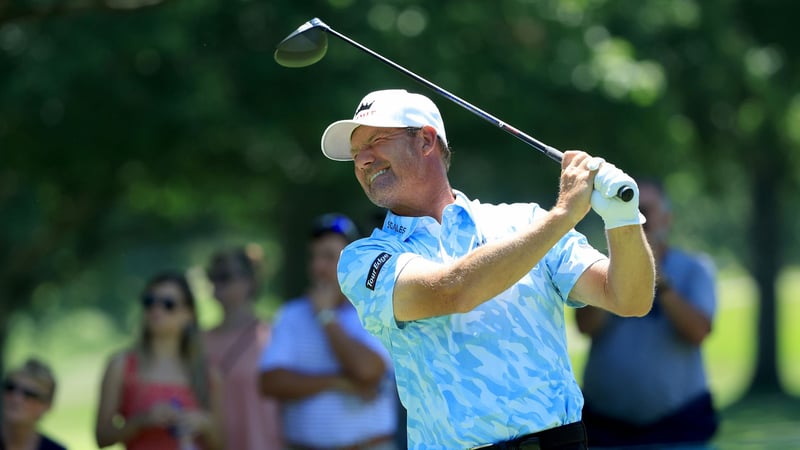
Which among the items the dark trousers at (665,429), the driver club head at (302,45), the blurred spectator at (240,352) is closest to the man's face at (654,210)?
the dark trousers at (665,429)

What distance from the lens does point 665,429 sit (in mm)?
6406

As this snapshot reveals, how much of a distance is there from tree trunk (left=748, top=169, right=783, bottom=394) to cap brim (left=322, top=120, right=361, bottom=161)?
19.3 m

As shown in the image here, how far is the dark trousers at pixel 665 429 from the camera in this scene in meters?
6.35

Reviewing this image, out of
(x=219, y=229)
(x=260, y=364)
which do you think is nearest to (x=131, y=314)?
(x=219, y=229)

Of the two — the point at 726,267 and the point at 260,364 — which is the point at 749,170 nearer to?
the point at 260,364

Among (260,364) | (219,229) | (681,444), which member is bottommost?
(681,444)

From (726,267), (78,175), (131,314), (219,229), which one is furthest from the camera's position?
(726,267)

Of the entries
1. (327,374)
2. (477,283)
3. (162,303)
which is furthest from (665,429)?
(477,283)

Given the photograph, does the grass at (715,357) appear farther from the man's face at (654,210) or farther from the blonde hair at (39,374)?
the blonde hair at (39,374)

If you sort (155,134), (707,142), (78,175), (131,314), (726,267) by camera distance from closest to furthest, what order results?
1. (155,134)
2. (78,175)
3. (707,142)
4. (131,314)
5. (726,267)

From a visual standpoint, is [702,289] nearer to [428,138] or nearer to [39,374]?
[428,138]

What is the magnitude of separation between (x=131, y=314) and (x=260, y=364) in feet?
124

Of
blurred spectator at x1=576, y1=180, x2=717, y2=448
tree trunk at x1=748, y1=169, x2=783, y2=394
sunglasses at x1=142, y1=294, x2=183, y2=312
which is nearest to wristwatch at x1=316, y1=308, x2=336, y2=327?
sunglasses at x1=142, y1=294, x2=183, y2=312

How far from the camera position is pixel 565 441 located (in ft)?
11.7
